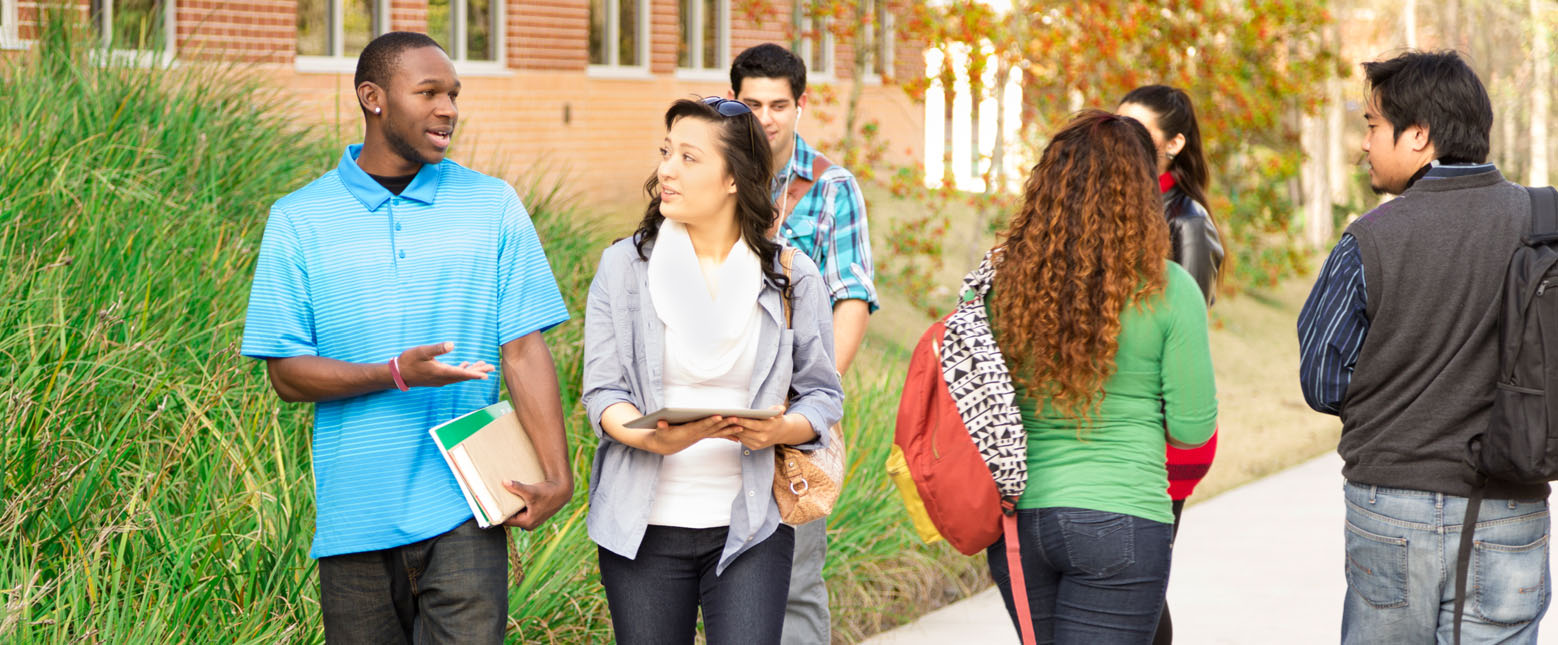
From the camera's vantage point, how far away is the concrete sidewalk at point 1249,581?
606cm

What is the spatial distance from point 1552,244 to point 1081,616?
51.1 inches

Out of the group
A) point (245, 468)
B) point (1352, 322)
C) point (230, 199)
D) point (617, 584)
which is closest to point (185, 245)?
point (230, 199)

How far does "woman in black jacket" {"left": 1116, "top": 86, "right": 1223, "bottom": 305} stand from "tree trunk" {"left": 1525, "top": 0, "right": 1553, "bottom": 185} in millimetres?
33713

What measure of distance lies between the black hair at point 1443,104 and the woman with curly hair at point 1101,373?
1.84 feet

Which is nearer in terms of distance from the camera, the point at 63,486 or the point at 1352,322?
the point at 1352,322

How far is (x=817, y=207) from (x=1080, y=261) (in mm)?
1080

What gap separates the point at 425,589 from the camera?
3.20 meters

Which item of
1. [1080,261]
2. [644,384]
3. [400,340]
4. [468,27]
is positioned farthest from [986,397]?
[468,27]

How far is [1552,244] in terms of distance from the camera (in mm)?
3229

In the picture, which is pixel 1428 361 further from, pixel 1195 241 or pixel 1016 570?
pixel 1195 241

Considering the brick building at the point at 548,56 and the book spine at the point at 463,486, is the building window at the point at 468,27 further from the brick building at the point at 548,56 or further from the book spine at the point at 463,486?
the book spine at the point at 463,486

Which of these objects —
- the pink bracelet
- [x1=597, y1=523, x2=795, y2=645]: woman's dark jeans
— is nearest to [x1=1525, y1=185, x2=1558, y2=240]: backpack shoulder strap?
[x1=597, y1=523, x2=795, y2=645]: woman's dark jeans

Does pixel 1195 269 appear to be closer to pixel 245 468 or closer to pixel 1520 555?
pixel 1520 555

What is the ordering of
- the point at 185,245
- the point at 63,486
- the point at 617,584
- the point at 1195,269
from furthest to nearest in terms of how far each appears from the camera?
1. the point at 185,245
2. the point at 1195,269
3. the point at 63,486
4. the point at 617,584
